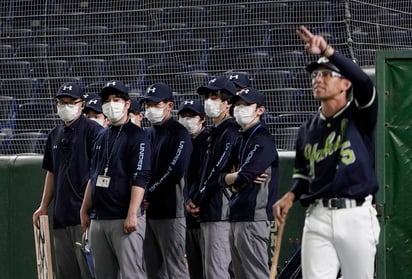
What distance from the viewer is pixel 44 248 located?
10.5m

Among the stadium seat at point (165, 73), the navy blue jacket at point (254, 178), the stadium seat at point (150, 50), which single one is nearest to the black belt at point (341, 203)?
the navy blue jacket at point (254, 178)

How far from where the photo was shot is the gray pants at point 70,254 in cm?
995

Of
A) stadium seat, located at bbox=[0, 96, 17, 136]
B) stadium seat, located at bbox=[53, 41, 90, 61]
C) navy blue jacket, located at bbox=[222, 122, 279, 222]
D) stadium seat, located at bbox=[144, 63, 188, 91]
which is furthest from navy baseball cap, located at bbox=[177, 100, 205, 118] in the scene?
stadium seat, located at bbox=[0, 96, 17, 136]

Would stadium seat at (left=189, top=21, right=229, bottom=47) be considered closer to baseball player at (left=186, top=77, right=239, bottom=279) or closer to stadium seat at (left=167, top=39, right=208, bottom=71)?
stadium seat at (left=167, top=39, right=208, bottom=71)

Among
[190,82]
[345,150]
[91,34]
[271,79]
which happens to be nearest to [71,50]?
[91,34]

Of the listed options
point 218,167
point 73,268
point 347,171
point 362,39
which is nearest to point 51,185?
point 73,268

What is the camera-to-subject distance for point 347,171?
6953 millimetres

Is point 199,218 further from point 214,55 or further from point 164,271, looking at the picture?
point 214,55

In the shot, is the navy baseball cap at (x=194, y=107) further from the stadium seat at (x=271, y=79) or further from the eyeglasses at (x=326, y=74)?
the eyeglasses at (x=326, y=74)

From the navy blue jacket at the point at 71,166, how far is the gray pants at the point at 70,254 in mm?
83

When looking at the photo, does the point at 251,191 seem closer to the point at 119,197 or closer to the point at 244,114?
the point at 244,114

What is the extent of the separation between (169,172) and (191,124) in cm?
71

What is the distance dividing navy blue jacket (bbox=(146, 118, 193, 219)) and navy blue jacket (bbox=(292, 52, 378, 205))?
2.95 metres

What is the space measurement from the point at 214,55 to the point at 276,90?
100 centimetres
